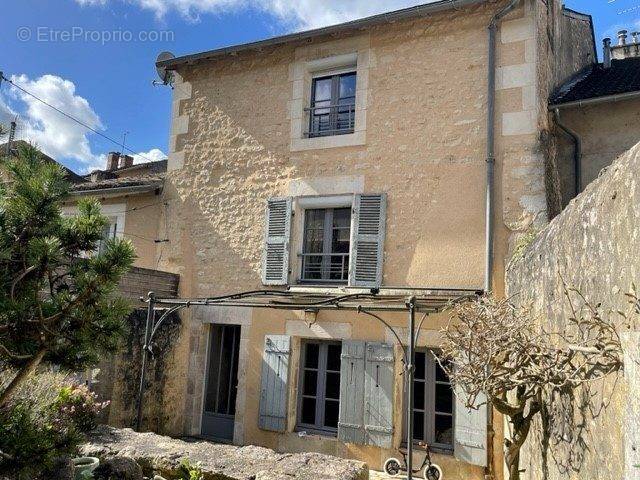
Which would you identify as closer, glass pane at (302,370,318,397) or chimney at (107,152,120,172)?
glass pane at (302,370,318,397)

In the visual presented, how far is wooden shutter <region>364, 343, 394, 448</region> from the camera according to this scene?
19.7 feet

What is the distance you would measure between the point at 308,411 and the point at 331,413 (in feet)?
1.09

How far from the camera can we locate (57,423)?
3.76 m

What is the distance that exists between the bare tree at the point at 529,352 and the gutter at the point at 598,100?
3.56 metres

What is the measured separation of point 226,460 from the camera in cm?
450

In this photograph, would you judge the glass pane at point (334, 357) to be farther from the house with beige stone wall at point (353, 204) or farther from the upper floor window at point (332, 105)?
the upper floor window at point (332, 105)

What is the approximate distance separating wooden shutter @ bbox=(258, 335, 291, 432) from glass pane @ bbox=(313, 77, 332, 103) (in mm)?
3441

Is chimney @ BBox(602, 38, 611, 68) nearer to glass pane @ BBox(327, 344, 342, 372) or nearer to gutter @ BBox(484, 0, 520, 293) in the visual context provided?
gutter @ BBox(484, 0, 520, 293)

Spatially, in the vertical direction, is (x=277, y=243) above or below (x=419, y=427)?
above

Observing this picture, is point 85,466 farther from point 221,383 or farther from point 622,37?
point 622,37

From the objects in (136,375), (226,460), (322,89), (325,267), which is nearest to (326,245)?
(325,267)

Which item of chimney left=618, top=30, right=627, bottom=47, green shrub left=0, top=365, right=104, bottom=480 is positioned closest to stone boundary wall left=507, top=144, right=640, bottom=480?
green shrub left=0, top=365, right=104, bottom=480

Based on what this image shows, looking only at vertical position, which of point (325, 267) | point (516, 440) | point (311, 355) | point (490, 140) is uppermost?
point (490, 140)

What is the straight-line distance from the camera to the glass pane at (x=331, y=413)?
21.6 ft
